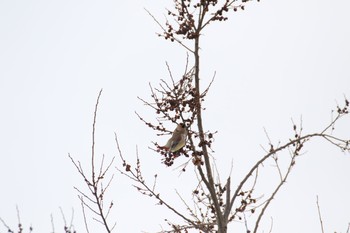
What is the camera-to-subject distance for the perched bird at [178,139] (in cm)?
515

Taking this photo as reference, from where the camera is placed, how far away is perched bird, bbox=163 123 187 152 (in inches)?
203

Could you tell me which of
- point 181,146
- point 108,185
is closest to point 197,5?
point 181,146

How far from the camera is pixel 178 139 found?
17.1 ft

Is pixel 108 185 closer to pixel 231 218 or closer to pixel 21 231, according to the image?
pixel 231 218

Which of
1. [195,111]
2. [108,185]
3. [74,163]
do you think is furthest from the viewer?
[195,111]

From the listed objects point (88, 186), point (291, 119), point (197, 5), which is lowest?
point (88, 186)

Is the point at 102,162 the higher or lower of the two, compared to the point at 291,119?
lower

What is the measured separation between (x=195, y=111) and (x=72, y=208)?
175cm

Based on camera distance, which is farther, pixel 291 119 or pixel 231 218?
pixel 291 119

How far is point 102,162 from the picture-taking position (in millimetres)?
4270

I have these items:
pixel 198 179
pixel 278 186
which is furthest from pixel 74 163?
pixel 278 186

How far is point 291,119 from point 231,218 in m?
1.58

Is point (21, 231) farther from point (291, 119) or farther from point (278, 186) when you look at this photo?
point (291, 119)

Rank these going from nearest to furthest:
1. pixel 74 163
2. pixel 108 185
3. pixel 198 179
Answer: pixel 74 163, pixel 108 185, pixel 198 179
